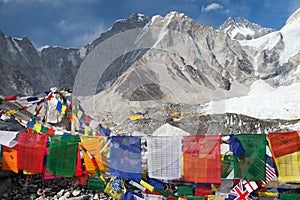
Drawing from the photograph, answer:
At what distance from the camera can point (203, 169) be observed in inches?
148

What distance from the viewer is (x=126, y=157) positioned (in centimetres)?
407

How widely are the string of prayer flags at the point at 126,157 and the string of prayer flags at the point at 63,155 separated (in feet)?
1.77

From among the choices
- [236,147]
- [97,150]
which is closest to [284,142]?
[236,147]

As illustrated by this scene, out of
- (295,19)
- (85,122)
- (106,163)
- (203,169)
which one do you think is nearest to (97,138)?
(106,163)

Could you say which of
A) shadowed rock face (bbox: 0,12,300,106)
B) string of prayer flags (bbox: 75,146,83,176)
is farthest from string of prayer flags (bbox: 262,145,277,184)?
shadowed rock face (bbox: 0,12,300,106)

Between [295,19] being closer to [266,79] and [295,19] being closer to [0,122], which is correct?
[266,79]

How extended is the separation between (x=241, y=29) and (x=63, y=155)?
426ft

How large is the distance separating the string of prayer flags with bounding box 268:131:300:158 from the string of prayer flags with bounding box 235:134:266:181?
11 centimetres

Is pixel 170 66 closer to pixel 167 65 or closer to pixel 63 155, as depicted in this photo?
pixel 167 65

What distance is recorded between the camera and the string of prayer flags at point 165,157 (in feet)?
12.4

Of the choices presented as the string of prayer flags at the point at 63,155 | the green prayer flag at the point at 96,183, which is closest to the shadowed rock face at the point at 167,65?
the green prayer flag at the point at 96,183

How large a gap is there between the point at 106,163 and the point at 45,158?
0.92 metres

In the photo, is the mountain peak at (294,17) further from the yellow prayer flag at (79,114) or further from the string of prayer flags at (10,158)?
the string of prayer flags at (10,158)

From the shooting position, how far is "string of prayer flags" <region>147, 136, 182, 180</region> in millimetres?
3771
